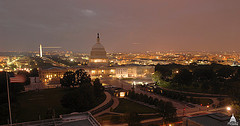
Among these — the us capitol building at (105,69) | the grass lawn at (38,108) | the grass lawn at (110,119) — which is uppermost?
the us capitol building at (105,69)

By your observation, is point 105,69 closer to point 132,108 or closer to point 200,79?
point 200,79

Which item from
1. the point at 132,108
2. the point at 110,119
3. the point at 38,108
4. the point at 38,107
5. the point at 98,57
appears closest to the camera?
the point at 110,119

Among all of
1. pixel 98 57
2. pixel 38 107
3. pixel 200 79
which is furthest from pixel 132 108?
pixel 98 57

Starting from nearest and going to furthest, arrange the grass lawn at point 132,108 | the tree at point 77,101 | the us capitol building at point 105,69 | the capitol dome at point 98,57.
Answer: the tree at point 77,101 < the grass lawn at point 132,108 < the us capitol building at point 105,69 < the capitol dome at point 98,57

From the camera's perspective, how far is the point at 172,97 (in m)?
Result: 44.1

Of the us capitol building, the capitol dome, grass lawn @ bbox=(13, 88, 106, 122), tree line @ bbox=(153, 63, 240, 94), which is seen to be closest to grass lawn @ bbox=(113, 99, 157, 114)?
grass lawn @ bbox=(13, 88, 106, 122)

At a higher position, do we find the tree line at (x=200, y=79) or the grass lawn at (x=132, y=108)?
the tree line at (x=200, y=79)

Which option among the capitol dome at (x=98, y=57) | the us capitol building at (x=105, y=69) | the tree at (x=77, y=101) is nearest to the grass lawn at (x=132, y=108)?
the tree at (x=77, y=101)

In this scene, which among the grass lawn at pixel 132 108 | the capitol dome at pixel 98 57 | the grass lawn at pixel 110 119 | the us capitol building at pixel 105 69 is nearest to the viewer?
the grass lawn at pixel 110 119

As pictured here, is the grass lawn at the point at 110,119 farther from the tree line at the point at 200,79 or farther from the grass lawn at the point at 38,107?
the tree line at the point at 200,79

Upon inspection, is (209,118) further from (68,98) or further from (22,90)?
(22,90)

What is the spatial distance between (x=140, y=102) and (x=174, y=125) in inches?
501

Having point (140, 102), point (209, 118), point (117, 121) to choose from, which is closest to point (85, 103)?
point (117, 121)

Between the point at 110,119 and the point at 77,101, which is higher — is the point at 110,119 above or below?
below
